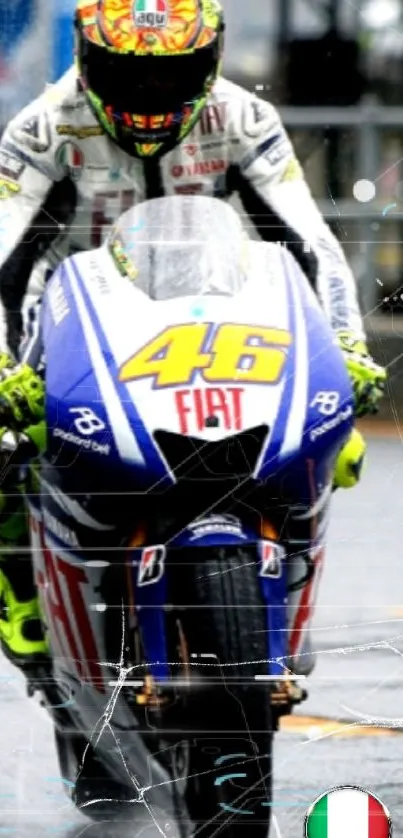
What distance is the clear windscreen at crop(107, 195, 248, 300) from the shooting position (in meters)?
2.32

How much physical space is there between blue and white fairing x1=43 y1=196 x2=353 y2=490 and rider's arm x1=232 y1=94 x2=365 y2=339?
0.6 inches

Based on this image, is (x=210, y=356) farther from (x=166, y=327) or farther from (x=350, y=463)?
(x=350, y=463)

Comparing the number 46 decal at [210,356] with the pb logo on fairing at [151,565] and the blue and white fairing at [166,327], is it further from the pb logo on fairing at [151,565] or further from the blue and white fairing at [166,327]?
the pb logo on fairing at [151,565]

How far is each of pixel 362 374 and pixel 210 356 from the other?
0.13 m

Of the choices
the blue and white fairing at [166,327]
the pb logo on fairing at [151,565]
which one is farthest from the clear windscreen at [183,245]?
the pb logo on fairing at [151,565]

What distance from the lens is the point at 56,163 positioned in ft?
8.06

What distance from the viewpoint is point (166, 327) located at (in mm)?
2268

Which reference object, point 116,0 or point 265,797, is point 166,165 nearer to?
point 116,0

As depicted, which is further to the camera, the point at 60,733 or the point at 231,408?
the point at 60,733

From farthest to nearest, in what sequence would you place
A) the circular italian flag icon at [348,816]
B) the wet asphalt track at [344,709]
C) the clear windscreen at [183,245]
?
the clear windscreen at [183,245], the wet asphalt track at [344,709], the circular italian flag icon at [348,816]

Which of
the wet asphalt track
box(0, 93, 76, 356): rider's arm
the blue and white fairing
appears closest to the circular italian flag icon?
the wet asphalt track

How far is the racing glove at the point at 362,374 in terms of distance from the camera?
2285mm

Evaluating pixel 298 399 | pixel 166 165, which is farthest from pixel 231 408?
pixel 166 165

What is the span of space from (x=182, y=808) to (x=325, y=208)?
48cm
